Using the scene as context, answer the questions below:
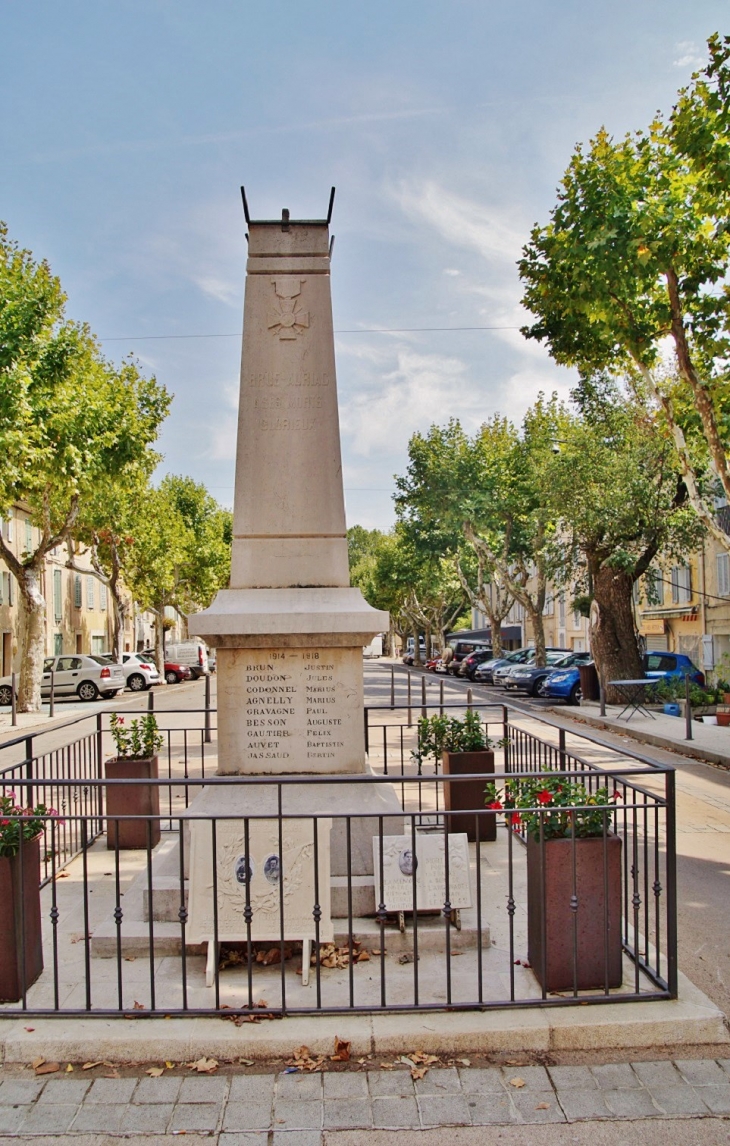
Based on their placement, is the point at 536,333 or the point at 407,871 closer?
the point at 407,871

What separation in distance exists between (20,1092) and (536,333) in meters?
14.7

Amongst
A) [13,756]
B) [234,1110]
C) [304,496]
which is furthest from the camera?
[13,756]

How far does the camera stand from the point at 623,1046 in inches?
159

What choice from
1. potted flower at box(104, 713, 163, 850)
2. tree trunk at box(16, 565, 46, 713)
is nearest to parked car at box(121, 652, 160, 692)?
tree trunk at box(16, 565, 46, 713)

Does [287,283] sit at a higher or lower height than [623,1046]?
higher

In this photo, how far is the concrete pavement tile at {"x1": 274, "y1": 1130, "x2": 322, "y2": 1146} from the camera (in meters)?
3.34

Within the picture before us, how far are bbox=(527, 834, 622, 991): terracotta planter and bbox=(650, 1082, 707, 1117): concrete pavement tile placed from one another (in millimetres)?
652

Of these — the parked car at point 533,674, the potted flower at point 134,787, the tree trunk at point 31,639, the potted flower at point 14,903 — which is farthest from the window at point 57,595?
the potted flower at point 14,903

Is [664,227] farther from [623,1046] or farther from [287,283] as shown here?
[623,1046]

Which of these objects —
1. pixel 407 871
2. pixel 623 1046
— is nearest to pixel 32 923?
pixel 407 871

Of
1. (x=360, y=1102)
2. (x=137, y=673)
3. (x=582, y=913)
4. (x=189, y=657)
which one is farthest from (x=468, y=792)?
(x=189, y=657)

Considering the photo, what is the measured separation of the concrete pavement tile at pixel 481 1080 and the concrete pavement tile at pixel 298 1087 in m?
0.62

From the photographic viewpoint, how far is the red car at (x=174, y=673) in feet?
146

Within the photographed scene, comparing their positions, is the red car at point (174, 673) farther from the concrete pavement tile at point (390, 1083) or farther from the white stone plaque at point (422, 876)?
the concrete pavement tile at point (390, 1083)
